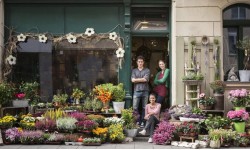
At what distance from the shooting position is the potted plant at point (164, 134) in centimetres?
1295

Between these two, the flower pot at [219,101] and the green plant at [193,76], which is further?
the green plant at [193,76]

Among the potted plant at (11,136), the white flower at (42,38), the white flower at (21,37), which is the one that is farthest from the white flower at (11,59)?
the potted plant at (11,136)

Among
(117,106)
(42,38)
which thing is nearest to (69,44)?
(42,38)

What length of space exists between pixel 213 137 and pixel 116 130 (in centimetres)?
274

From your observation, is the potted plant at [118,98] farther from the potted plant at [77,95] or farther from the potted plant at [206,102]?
the potted plant at [206,102]

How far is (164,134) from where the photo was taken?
1298cm

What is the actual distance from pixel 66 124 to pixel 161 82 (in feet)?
11.7

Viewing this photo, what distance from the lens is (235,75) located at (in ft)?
48.8

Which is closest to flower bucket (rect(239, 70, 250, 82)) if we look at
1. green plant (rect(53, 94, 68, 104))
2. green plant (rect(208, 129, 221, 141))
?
green plant (rect(208, 129, 221, 141))

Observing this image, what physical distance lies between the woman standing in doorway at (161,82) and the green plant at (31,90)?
3.97 meters

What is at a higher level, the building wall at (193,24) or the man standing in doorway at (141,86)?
the building wall at (193,24)

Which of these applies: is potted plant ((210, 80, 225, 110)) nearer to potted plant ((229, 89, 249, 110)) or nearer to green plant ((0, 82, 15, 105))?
potted plant ((229, 89, 249, 110))

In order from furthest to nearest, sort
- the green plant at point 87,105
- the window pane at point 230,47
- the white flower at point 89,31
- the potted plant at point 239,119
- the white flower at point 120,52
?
the white flower at point 89,31
the white flower at point 120,52
the window pane at point 230,47
the green plant at point 87,105
the potted plant at point 239,119

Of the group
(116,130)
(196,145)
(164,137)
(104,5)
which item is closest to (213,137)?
(196,145)
